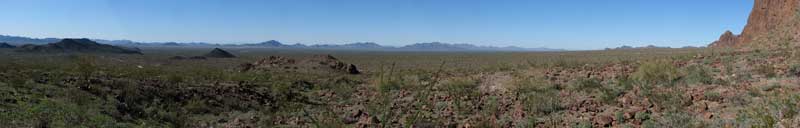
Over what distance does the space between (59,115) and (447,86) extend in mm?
7148

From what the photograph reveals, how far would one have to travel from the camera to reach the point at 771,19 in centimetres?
2638

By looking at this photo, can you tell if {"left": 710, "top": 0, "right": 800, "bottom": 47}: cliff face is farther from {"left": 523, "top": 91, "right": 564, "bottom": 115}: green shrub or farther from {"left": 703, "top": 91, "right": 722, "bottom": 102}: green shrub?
{"left": 523, "top": 91, "right": 564, "bottom": 115}: green shrub

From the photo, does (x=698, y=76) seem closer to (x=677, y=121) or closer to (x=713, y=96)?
(x=713, y=96)

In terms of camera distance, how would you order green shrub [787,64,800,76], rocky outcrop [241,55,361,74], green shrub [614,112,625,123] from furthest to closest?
1. rocky outcrop [241,55,361,74]
2. green shrub [787,64,800,76]
3. green shrub [614,112,625,123]

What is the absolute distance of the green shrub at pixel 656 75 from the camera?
913cm

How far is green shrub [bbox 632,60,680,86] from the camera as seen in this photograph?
913cm

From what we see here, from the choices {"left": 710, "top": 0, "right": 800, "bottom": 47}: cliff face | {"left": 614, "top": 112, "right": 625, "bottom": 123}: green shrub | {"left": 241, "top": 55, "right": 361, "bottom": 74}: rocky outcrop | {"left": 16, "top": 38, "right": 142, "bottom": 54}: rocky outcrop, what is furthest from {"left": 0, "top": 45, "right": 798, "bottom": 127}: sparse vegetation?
{"left": 16, "top": 38, "right": 142, "bottom": 54}: rocky outcrop

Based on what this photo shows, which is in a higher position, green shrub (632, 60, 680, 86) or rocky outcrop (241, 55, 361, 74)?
green shrub (632, 60, 680, 86)

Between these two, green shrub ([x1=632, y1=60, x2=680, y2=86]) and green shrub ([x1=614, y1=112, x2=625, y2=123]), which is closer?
Answer: green shrub ([x1=614, y1=112, x2=625, y2=123])

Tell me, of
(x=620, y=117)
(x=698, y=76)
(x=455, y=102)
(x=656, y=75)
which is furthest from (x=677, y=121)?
(x=656, y=75)

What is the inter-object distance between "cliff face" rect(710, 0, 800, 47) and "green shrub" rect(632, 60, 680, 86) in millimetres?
10524

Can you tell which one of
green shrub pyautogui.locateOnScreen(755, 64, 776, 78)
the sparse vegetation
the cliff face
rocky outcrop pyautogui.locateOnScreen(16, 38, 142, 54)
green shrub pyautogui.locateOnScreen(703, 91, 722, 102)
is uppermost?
the cliff face

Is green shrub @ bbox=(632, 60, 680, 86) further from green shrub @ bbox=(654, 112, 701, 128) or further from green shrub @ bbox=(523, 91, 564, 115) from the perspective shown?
green shrub @ bbox=(654, 112, 701, 128)

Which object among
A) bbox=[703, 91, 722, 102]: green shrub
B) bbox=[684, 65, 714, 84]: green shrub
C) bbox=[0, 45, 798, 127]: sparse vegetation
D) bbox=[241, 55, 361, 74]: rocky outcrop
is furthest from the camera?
bbox=[241, 55, 361, 74]: rocky outcrop
